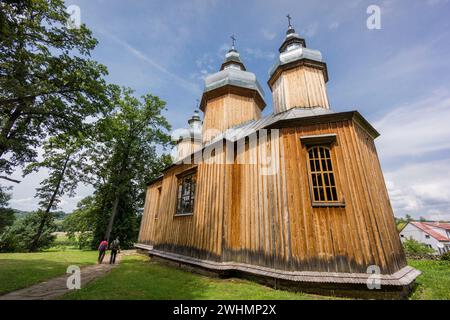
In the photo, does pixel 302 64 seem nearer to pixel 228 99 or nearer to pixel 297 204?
pixel 228 99

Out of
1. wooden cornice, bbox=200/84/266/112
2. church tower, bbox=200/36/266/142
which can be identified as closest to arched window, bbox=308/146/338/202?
church tower, bbox=200/36/266/142

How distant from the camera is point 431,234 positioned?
119ft

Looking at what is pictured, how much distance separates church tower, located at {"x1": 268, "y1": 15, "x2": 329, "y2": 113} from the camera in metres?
9.34

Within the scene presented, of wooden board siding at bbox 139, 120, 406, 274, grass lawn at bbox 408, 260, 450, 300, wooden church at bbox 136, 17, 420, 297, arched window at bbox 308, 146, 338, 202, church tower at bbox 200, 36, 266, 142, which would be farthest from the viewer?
church tower at bbox 200, 36, 266, 142

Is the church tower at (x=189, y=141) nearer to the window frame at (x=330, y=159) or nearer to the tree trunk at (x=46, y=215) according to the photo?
the tree trunk at (x=46, y=215)

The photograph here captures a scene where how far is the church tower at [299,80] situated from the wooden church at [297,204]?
47mm

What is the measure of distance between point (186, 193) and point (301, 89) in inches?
299

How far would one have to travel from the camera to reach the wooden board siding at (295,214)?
567 centimetres

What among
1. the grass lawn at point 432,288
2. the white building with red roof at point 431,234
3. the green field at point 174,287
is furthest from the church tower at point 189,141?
the white building with red roof at point 431,234

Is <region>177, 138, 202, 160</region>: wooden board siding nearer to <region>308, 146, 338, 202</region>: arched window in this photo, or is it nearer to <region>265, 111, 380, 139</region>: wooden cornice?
<region>265, 111, 380, 139</region>: wooden cornice

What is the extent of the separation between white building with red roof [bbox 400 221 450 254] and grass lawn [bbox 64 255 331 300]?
4146 cm

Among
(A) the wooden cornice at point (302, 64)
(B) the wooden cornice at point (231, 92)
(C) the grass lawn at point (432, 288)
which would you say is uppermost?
(B) the wooden cornice at point (231, 92)
